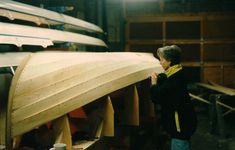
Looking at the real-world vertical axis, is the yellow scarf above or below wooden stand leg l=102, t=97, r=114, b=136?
above

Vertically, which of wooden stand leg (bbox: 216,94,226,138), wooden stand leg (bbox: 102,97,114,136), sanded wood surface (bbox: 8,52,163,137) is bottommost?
wooden stand leg (bbox: 216,94,226,138)

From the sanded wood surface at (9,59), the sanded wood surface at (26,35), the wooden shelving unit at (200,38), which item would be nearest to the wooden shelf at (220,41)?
the wooden shelving unit at (200,38)

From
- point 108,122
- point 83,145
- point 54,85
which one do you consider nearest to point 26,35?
point 54,85

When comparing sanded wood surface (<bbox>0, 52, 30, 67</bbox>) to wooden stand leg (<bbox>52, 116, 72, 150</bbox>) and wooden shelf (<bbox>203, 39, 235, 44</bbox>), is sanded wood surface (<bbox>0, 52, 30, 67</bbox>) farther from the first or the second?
wooden shelf (<bbox>203, 39, 235, 44</bbox>)

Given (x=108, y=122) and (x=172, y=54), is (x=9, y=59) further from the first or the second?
(x=172, y=54)

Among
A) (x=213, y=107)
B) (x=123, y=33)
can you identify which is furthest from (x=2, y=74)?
(x=123, y=33)

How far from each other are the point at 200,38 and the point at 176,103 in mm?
6171

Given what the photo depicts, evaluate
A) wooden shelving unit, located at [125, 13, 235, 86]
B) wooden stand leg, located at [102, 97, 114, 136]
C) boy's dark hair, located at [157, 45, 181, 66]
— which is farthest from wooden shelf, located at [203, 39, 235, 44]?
wooden stand leg, located at [102, 97, 114, 136]

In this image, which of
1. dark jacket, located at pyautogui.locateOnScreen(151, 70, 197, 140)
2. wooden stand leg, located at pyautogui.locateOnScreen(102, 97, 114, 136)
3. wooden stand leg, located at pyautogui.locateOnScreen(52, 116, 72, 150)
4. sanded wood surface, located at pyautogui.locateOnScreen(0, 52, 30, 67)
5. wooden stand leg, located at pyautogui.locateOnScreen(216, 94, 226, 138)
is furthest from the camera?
wooden stand leg, located at pyautogui.locateOnScreen(216, 94, 226, 138)

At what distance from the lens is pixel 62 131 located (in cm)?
287

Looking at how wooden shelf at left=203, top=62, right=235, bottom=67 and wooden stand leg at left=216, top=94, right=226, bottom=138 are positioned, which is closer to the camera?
wooden stand leg at left=216, top=94, right=226, bottom=138

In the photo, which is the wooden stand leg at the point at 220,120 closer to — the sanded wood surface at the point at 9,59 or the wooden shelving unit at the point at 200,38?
the wooden shelving unit at the point at 200,38

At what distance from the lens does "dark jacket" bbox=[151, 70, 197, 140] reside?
3715 mm

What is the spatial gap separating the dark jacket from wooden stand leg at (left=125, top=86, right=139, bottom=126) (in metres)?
0.27
